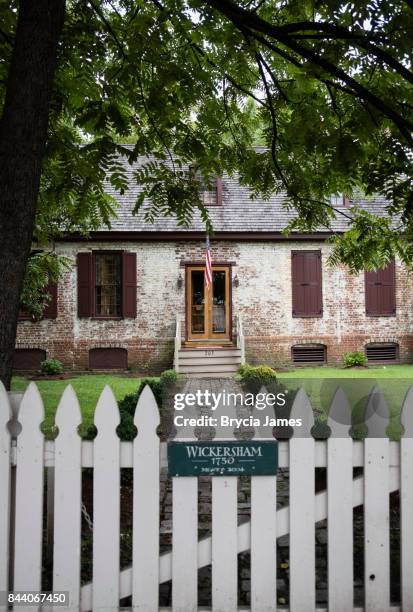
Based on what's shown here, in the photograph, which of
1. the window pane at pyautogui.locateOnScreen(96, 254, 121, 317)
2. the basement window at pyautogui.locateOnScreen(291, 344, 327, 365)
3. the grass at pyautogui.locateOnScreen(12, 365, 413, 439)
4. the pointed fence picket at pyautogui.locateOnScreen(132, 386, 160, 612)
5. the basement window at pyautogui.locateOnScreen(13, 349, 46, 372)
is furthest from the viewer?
the basement window at pyautogui.locateOnScreen(291, 344, 327, 365)

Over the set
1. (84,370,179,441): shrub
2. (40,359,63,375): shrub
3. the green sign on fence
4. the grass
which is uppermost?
the green sign on fence

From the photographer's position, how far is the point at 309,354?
53.4 ft

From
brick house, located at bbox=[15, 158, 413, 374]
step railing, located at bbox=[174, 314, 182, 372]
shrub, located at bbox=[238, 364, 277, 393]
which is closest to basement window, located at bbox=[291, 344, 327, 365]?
brick house, located at bbox=[15, 158, 413, 374]

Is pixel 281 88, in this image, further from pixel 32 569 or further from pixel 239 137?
pixel 32 569

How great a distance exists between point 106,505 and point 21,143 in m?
2.02

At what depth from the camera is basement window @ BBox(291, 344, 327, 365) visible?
52.9ft

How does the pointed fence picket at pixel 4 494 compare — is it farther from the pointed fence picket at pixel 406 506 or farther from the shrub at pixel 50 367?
the shrub at pixel 50 367

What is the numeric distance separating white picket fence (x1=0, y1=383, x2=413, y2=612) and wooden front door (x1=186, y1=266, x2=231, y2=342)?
45.2 feet

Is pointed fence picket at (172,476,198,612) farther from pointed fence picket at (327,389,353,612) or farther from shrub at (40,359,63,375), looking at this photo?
shrub at (40,359,63,375)

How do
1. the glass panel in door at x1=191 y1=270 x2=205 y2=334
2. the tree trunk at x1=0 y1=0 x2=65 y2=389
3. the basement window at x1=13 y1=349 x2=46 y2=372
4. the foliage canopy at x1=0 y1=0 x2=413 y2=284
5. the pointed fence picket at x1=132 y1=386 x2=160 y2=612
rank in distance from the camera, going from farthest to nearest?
the glass panel in door at x1=191 y1=270 x2=205 y2=334 < the basement window at x1=13 y1=349 x2=46 y2=372 < the foliage canopy at x1=0 y1=0 x2=413 y2=284 < the tree trunk at x1=0 y1=0 x2=65 y2=389 < the pointed fence picket at x1=132 y1=386 x2=160 y2=612

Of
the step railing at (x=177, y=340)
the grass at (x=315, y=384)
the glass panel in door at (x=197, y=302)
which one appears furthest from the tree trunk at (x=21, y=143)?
the glass panel in door at (x=197, y=302)

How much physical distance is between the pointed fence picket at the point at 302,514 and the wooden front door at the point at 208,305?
13786 mm

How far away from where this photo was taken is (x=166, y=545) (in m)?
3.15

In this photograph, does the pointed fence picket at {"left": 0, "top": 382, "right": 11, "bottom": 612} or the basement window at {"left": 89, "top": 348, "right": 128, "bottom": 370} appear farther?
the basement window at {"left": 89, "top": 348, "right": 128, "bottom": 370}
